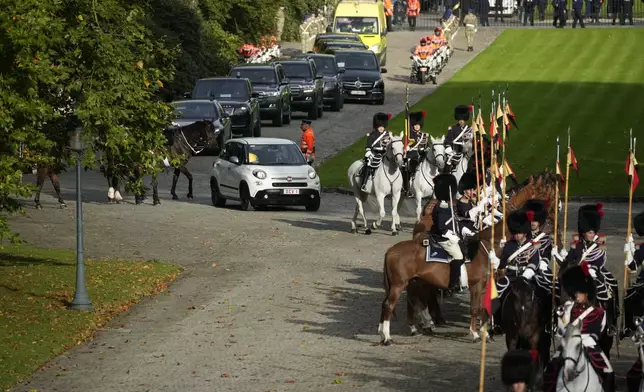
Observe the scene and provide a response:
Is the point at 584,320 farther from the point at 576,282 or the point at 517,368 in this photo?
the point at 517,368

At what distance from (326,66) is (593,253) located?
41283 millimetres

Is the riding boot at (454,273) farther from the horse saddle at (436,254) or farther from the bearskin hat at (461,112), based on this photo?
the bearskin hat at (461,112)

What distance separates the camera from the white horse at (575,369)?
1422cm

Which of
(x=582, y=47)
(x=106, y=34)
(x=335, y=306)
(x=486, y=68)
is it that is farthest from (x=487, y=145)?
(x=582, y=47)

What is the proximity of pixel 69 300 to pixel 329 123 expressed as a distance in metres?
31.0

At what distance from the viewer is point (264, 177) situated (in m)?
35.8

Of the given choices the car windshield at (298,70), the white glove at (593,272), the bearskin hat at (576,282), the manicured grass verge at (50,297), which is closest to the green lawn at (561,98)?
the car windshield at (298,70)

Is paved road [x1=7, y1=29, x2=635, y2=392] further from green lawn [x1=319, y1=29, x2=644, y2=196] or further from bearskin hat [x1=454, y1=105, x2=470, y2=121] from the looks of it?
green lawn [x1=319, y1=29, x2=644, y2=196]

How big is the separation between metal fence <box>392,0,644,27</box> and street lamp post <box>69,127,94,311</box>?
59.2 meters

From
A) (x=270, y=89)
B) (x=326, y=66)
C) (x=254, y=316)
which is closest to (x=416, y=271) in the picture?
(x=254, y=316)

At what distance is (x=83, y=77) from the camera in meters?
23.0

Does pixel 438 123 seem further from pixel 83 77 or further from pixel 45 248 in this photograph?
pixel 83 77

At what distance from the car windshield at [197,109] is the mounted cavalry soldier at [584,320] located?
98.1 ft

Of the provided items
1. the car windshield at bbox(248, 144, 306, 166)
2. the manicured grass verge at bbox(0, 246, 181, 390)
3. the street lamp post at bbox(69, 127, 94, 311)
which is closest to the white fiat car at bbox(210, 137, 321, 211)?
the car windshield at bbox(248, 144, 306, 166)
